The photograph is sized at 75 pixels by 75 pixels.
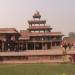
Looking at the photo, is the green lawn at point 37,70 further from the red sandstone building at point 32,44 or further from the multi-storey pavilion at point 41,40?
the multi-storey pavilion at point 41,40

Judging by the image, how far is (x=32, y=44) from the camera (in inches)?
1841

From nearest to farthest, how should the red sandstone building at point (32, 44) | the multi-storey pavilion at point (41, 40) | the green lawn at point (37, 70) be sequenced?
the green lawn at point (37, 70) < the red sandstone building at point (32, 44) < the multi-storey pavilion at point (41, 40)

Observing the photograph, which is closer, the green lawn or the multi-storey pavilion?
the green lawn

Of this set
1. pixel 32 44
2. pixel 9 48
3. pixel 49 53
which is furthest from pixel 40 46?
pixel 49 53

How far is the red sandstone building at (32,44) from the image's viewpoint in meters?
30.6

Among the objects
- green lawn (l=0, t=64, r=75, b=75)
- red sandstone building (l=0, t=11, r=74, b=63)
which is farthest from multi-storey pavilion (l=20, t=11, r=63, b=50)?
green lawn (l=0, t=64, r=75, b=75)

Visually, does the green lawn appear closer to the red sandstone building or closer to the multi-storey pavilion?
the red sandstone building

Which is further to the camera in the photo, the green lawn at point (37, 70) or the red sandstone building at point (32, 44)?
the red sandstone building at point (32, 44)

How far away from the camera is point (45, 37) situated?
152ft

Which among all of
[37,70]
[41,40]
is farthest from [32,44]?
[37,70]

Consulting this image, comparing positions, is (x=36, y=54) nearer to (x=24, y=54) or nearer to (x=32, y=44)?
(x=24, y=54)

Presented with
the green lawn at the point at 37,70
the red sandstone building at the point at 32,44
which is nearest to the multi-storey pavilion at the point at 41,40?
the red sandstone building at the point at 32,44

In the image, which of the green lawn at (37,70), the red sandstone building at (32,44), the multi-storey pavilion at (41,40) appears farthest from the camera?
the multi-storey pavilion at (41,40)

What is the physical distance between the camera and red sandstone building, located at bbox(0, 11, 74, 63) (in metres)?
30.6
